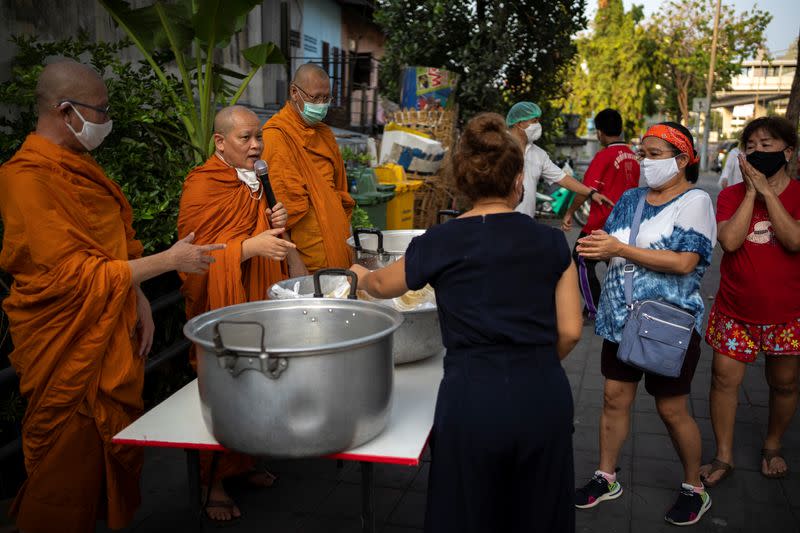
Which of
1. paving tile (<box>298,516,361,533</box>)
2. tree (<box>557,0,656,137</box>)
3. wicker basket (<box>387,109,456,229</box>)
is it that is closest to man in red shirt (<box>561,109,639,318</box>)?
paving tile (<box>298,516,361,533</box>)

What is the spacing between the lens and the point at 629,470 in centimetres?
391

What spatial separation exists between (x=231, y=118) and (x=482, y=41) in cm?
996

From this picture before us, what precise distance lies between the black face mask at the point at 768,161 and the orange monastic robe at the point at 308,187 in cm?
226

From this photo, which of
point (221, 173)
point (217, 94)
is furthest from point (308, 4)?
point (221, 173)

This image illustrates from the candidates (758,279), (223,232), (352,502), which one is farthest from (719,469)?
(223,232)

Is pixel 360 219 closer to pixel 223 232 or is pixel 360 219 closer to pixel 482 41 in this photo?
pixel 223 232

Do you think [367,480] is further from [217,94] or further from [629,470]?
[217,94]

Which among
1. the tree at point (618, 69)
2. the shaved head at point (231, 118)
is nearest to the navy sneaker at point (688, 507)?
the shaved head at point (231, 118)

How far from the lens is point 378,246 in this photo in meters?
3.23

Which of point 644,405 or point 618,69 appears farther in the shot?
point 618,69

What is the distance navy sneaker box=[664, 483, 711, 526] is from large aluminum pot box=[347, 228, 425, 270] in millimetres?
1833

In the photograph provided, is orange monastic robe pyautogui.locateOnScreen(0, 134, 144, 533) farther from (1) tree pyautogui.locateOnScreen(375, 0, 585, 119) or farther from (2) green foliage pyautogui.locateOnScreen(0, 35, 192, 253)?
(1) tree pyautogui.locateOnScreen(375, 0, 585, 119)

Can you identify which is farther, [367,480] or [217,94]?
[217,94]

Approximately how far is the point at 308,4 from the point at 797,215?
13.4 metres
